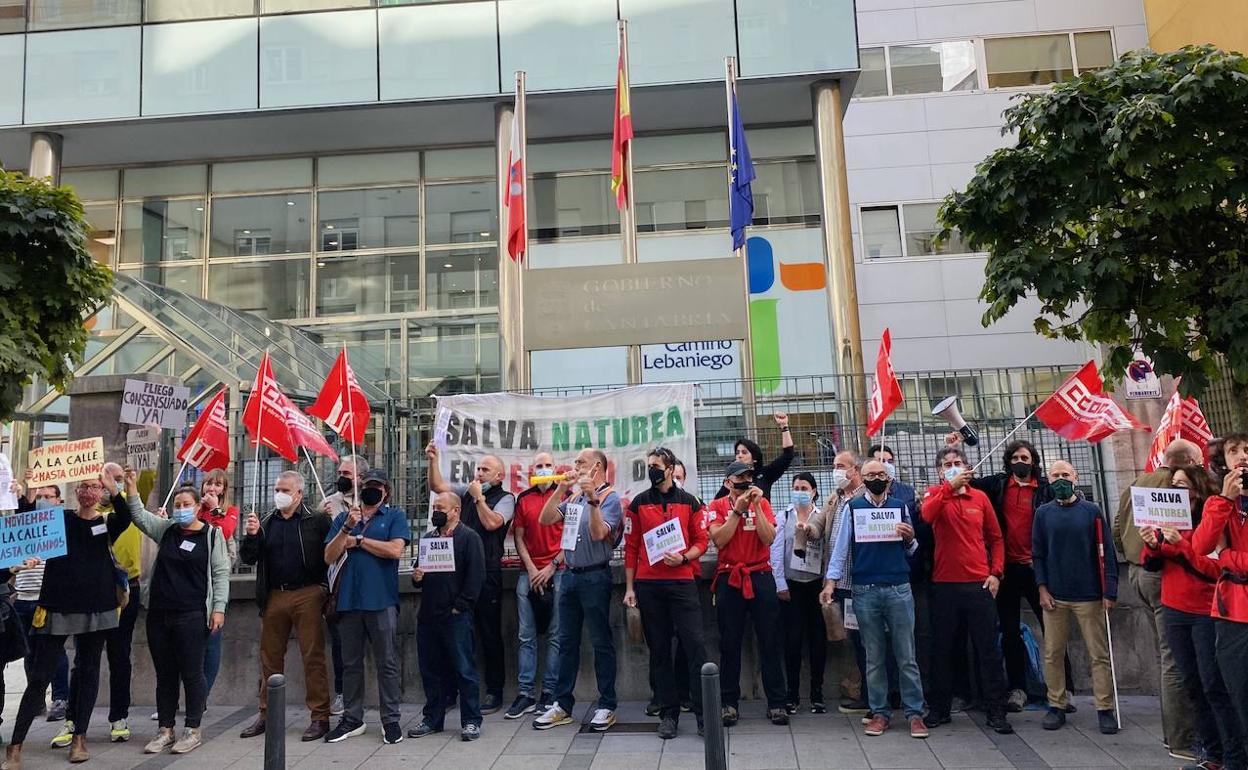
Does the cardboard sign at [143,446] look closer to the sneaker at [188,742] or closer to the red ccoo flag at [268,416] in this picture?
the red ccoo flag at [268,416]

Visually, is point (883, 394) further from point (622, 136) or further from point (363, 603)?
point (622, 136)

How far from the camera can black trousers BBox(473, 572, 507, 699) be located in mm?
8766

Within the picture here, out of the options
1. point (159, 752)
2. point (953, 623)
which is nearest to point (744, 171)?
point (953, 623)

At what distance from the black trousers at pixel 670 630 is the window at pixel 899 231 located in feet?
44.6

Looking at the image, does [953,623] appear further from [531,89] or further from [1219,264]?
[531,89]

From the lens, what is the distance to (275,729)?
17.6 ft

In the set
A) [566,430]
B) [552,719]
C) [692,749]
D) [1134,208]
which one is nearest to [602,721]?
[552,719]

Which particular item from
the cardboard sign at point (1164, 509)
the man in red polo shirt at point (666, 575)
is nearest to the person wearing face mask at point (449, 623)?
the man in red polo shirt at point (666, 575)

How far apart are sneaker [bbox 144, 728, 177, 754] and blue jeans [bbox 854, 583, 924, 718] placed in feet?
18.6

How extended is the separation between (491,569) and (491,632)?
59cm

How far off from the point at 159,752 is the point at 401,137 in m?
13.7

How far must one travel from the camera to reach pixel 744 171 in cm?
1488

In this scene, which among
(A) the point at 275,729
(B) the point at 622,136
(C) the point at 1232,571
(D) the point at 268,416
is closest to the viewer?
(A) the point at 275,729

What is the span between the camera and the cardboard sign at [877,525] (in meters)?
7.55
